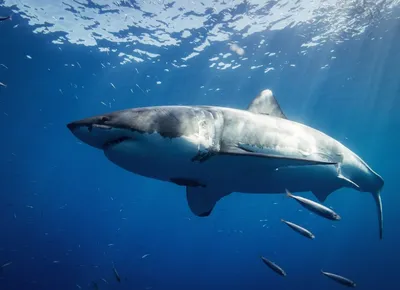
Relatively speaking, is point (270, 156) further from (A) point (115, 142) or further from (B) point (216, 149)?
(A) point (115, 142)

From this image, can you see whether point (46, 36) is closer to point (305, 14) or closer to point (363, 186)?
point (305, 14)

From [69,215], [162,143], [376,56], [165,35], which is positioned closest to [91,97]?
[165,35]

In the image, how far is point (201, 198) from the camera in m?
5.31

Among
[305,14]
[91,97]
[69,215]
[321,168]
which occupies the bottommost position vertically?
[69,215]

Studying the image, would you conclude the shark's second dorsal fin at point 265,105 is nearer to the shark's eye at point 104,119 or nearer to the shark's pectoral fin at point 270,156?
the shark's pectoral fin at point 270,156

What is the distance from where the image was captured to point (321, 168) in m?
4.86

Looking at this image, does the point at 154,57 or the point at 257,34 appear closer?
the point at 257,34

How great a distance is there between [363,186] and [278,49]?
50.8 ft

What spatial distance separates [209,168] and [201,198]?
1.70 m

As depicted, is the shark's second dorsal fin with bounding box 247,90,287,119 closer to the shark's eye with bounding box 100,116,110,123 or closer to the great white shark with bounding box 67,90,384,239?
the great white shark with bounding box 67,90,384,239

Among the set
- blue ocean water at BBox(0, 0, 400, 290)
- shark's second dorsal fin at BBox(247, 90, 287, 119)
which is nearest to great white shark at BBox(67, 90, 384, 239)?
shark's second dorsal fin at BBox(247, 90, 287, 119)

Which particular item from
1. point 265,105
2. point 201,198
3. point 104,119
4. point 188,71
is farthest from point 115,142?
point 188,71

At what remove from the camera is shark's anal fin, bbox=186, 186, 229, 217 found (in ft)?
16.9

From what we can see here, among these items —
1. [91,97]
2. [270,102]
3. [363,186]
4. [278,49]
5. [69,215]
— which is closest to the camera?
[270,102]
